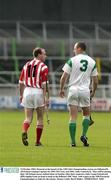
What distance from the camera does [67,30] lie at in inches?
1881

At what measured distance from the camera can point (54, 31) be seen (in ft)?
157

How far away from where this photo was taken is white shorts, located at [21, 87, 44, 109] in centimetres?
1866

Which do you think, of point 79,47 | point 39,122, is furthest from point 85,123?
point 79,47

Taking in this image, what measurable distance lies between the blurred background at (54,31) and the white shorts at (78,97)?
2277 cm

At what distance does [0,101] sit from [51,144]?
791 inches

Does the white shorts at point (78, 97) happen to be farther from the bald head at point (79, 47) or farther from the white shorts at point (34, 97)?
the bald head at point (79, 47)

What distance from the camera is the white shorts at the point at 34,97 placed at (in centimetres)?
1866

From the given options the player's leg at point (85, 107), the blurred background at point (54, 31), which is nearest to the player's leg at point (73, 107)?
the player's leg at point (85, 107)

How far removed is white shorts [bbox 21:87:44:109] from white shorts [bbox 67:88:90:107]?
0.60 m

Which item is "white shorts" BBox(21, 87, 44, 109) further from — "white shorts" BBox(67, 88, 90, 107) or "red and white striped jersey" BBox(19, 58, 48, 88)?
"white shorts" BBox(67, 88, 90, 107)

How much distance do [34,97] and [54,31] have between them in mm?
29274

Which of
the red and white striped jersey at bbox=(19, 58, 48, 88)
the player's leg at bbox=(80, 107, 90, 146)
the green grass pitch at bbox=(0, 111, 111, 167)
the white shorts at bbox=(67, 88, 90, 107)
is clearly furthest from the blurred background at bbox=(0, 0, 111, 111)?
the red and white striped jersey at bbox=(19, 58, 48, 88)

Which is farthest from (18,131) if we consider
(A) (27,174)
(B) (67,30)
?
(B) (67,30)

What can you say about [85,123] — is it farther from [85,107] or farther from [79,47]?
[79,47]
